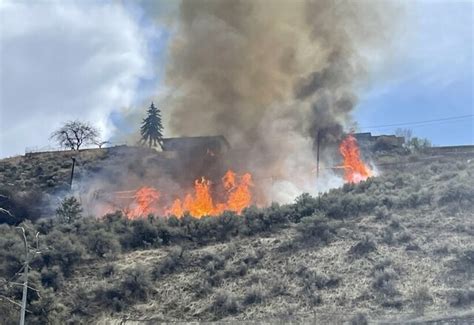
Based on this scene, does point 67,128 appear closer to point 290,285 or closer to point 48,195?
point 48,195

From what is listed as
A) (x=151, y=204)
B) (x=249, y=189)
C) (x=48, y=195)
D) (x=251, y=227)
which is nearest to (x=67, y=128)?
(x=48, y=195)

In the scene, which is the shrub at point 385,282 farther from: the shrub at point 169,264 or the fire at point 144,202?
the fire at point 144,202

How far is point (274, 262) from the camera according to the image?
34.1m

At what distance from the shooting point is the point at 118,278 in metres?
34.4

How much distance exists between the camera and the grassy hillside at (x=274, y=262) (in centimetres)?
2895

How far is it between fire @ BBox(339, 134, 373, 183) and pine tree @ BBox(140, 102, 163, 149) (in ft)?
86.7

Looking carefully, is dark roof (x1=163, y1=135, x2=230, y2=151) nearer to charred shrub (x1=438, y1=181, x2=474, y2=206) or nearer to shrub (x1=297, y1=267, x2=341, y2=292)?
charred shrub (x1=438, y1=181, x2=474, y2=206)

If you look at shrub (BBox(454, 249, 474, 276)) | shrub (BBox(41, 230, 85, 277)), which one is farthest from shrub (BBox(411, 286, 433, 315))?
shrub (BBox(41, 230, 85, 277))

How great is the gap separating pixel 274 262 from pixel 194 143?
1155 inches

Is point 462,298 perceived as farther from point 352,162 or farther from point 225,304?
point 352,162

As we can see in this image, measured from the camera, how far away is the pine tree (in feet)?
249

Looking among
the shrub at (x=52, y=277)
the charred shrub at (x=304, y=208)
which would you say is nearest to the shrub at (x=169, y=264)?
the shrub at (x=52, y=277)

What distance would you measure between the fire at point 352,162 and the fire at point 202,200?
8.25m

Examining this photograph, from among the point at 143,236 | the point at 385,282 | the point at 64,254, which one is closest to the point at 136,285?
the point at 64,254
